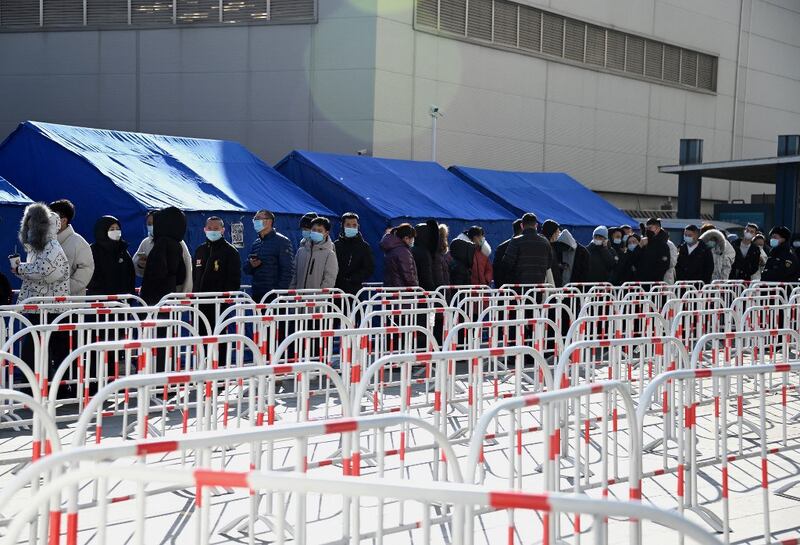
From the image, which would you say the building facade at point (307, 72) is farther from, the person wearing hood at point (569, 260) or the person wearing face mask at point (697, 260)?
the person wearing face mask at point (697, 260)

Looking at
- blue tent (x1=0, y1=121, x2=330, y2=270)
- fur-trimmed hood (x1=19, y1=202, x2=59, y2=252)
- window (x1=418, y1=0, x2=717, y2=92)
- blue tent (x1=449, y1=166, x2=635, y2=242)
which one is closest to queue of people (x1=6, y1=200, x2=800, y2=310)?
fur-trimmed hood (x1=19, y1=202, x2=59, y2=252)

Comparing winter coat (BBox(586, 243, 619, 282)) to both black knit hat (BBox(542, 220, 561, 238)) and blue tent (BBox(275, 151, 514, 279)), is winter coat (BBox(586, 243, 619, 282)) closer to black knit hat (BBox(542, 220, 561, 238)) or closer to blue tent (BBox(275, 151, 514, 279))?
black knit hat (BBox(542, 220, 561, 238))

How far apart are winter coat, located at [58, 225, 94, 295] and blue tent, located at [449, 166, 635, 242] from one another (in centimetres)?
1382

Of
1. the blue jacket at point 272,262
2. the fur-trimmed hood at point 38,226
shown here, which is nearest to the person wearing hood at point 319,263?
the blue jacket at point 272,262

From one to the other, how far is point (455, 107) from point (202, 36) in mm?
8414

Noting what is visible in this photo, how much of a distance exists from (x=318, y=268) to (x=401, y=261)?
4.20 ft

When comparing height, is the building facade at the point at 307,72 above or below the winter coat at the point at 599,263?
above

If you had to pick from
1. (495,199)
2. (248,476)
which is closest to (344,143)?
(495,199)

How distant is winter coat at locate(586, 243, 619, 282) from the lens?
726 inches

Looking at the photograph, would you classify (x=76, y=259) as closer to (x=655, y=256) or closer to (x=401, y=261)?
(x=401, y=261)

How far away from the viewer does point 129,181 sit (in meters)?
17.3

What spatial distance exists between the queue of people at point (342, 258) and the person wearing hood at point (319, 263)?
0.01 metres

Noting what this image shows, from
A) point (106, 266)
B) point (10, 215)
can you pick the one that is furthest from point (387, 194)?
point (106, 266)

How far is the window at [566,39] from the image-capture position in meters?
35.6
